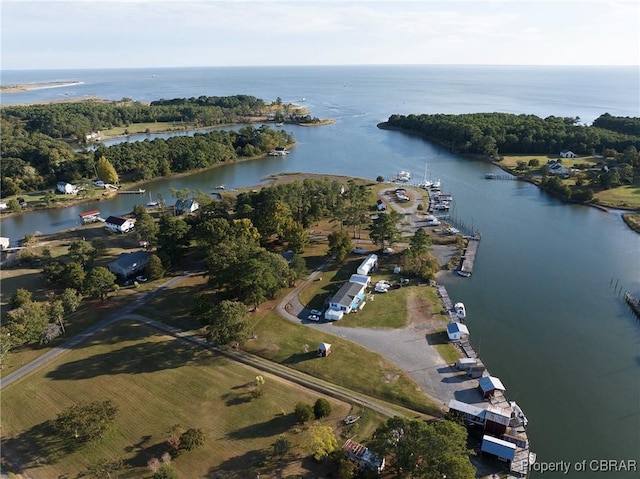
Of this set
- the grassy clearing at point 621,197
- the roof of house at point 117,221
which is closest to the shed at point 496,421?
the roof of house at point 117,221

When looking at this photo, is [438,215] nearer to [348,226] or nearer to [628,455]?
[348,226]

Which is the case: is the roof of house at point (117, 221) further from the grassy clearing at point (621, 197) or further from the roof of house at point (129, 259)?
the grassy clearing at point (621, 197)

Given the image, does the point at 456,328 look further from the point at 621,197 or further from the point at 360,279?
the point at 621,197

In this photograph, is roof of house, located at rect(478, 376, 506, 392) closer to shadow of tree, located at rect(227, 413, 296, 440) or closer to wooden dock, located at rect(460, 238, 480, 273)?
shadow of tree, located at rect(227, 413, 296, 440)

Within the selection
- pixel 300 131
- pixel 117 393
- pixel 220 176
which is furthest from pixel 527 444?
pixel 300 131

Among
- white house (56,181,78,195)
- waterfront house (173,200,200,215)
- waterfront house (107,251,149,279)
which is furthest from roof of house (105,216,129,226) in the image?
white house (56,181,78,195)

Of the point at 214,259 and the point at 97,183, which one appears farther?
the point at 97,183
